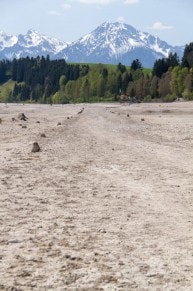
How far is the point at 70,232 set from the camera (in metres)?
9.28

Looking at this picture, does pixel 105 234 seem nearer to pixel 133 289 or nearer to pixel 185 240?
pixel 185 240

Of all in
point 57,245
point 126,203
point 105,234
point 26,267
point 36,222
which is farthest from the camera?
point 126,203

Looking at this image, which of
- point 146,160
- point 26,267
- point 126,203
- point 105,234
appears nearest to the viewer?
point 26,267

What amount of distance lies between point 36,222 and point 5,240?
1312 millimetres

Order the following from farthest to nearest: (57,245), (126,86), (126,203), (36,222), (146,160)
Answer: (126,86) < (146,160) < (126,203) < (36,222) < (57,245)

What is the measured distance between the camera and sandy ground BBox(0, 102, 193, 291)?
7.19 metres

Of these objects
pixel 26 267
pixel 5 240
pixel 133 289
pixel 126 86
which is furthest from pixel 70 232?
pixel 126 86

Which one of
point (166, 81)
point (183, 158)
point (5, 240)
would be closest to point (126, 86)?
point (166, 81)

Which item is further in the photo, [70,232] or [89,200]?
[89,200]

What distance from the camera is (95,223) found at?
9.93 m

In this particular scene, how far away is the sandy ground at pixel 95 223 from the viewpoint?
7.19 m

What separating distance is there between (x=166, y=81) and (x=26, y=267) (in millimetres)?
151625

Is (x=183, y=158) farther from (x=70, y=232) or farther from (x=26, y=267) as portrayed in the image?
(x=26, y=267)

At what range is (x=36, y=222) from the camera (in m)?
9.88
